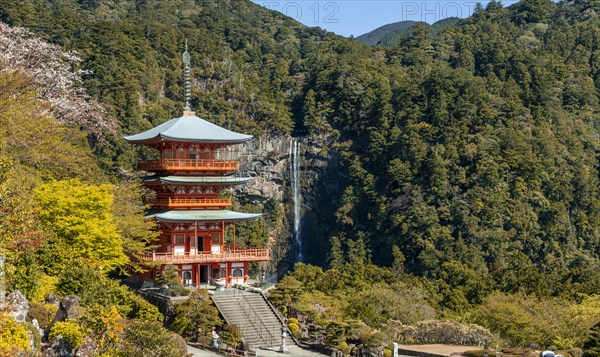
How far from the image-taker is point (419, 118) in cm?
8200

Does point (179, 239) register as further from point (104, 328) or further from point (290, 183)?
point (290, 183)

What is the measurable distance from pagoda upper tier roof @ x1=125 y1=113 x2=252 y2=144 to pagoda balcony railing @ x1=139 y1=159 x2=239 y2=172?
864 mm

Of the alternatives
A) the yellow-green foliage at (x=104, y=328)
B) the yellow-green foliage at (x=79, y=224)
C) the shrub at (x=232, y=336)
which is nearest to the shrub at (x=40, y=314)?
the yellow-green foliage at (x=104, y=328)

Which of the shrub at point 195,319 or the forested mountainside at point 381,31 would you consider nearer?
the shrub at point 195,319

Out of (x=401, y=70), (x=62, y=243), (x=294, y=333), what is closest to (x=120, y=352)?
(x=62, y=243)

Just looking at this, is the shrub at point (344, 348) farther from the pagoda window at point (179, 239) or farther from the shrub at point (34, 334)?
the shrub at point (34, 334)

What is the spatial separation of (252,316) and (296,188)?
2038 inches

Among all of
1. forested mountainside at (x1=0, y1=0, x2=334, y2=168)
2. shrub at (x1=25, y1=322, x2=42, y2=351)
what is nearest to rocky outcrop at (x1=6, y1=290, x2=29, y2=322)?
shrub at (x1=25, y1=322, x2=42, y2=351)

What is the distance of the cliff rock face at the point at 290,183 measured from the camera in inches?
3177

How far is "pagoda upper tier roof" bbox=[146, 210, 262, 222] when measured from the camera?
35.1 m

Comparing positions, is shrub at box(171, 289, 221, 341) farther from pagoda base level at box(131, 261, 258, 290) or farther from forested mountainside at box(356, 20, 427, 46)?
forested mountainside at box(356, 20, 427, 46)

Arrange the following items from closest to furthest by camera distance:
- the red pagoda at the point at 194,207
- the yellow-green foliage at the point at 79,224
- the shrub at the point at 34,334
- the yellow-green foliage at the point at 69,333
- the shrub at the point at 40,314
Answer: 1. the shrub at the point at 34,334
2. the yellow-green foliage at the point at 69,333
3. the shrub at the point at 40,314
4. the yellow-green foliage at the point at 79,224
5. the red pagoda at the point at 194,207

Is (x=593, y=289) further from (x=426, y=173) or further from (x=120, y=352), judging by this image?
(x=426, y=173)

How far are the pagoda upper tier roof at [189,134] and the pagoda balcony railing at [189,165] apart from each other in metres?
0.86
